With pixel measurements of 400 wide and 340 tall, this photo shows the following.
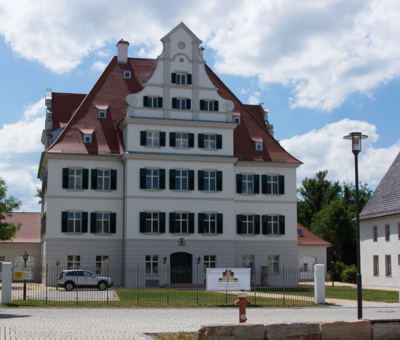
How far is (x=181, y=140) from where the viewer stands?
42438 mm

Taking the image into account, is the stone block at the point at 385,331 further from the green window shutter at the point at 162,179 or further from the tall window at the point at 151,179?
the tall window at the point at 151,179

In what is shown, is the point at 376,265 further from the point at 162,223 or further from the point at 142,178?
the point at 142,178

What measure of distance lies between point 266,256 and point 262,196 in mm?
4880

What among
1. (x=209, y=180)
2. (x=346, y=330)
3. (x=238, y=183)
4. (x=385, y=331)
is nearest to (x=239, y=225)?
(x=238, y=183)

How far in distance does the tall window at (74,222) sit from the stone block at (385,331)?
98.3 feet

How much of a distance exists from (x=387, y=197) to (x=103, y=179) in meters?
24.0

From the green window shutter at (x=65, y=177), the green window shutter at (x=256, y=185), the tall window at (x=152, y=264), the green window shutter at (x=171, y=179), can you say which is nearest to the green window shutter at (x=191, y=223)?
the green window shutter at (x=171, y=179)

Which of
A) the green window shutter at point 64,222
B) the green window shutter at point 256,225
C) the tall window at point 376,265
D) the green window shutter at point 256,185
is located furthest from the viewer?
the tall window at point 376,265

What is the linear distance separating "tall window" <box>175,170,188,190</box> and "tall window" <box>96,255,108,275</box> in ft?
25.1

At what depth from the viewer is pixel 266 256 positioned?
146 feet

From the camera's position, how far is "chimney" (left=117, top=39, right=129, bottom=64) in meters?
49.1

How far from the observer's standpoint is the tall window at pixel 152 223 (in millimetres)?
41312

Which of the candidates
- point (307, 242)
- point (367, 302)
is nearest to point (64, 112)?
point (307, 242)

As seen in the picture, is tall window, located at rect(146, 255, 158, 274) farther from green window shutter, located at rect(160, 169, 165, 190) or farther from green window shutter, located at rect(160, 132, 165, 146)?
green window shutter, located at rect(160, 132, 165, 146)
